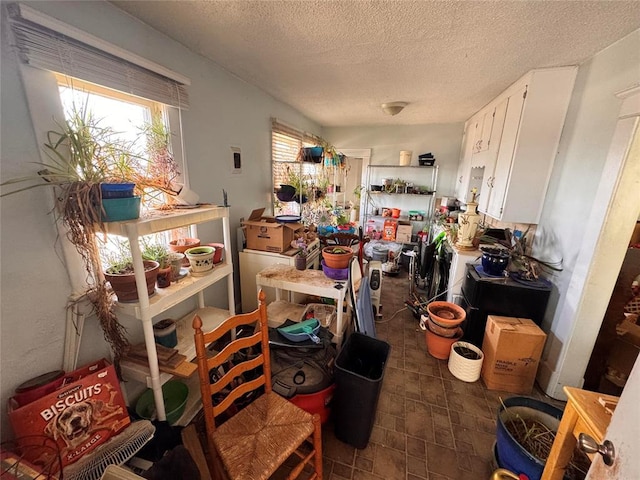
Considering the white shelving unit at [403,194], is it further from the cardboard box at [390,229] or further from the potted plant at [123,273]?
the potted plant at [123,273]

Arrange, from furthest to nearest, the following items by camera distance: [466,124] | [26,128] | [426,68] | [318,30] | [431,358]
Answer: [466,124] → [431,358] → [426,68] → [318,30] → [26,128]

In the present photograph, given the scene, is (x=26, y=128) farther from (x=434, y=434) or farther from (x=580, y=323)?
(x=580, y=323)

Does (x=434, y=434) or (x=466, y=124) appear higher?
(x=466, y=124)

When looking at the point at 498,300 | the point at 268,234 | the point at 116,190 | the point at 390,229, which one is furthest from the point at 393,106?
the point at 116,190

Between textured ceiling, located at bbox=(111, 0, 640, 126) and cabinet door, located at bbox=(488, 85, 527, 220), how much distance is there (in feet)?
0.68

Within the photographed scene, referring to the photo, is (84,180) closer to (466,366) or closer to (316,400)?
(316,400)

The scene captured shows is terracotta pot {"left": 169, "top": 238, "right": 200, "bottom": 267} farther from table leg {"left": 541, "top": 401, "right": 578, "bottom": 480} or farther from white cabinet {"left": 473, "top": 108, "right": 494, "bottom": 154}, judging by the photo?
white cabinet {"left": 473, "top": 108, "right": 494, "bottom": 154}

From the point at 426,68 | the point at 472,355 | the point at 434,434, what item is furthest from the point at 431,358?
the point at 426,68

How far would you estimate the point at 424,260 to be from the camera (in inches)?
122

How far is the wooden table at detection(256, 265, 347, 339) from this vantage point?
5.71 ft

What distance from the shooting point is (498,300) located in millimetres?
2051

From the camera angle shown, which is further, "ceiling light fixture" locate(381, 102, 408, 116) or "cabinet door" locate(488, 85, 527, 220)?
"ceiling light fixture" locate(381, 102, 408, 116)

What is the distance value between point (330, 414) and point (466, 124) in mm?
4417

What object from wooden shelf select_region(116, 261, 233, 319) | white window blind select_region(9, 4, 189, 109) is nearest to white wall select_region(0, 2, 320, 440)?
white window blind select_region(9, 4, 189, 109)
